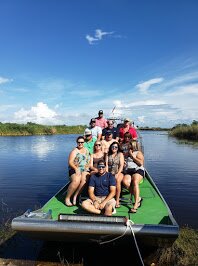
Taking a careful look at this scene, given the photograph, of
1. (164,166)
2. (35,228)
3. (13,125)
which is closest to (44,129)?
(13,125)

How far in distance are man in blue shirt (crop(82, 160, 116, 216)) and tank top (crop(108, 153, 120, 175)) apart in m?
0.78

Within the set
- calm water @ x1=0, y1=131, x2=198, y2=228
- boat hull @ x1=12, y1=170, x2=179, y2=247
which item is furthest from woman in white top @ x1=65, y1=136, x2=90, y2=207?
calm water @ x1=0, y1=131, x2=198, y2=228

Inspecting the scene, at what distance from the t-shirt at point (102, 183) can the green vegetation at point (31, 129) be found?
52.2 metres

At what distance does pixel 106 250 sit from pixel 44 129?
200 feet

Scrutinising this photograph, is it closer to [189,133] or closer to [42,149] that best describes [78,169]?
[42,149]

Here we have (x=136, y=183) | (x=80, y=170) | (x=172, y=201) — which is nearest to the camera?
(x=136, y=183)

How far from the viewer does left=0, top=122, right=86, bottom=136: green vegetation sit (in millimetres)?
57281

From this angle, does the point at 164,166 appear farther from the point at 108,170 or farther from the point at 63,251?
the point at 63,251

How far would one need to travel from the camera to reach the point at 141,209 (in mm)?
7473

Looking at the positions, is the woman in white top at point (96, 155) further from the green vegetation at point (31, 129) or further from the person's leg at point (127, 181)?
the green vegetation at point (31, 129)

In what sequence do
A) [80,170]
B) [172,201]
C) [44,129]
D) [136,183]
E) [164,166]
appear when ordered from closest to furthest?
1. [136,183]
2. [80,170]
3. [172,201]
4. [164,166]
5. [44,129]

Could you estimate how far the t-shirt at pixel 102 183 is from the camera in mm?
7180

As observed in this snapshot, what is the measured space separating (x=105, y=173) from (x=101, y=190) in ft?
1.36

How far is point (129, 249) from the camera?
729 cm
